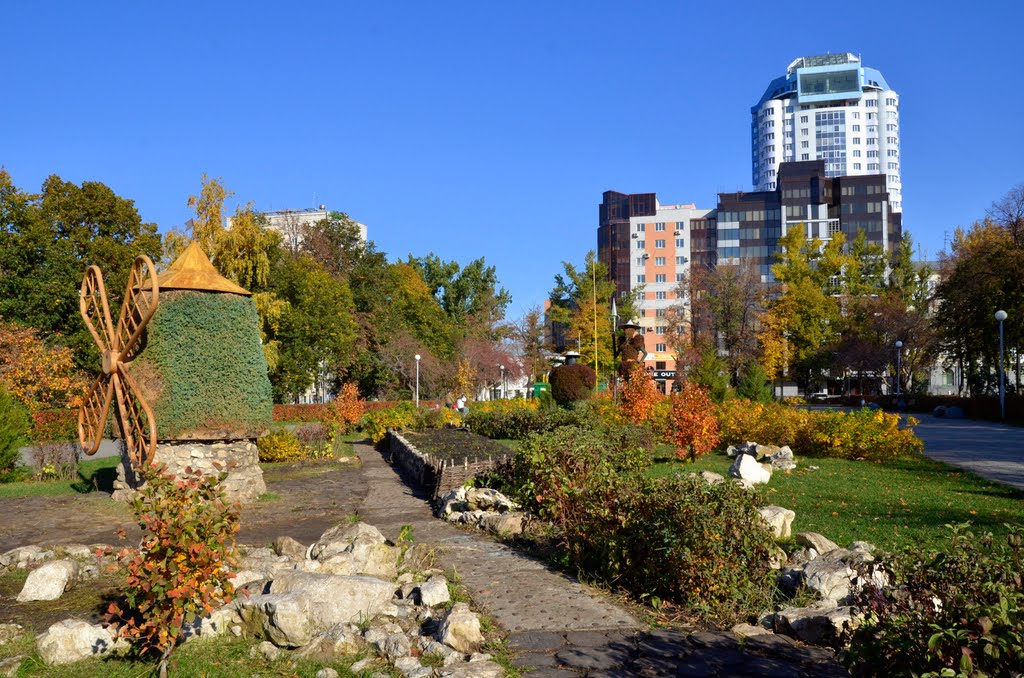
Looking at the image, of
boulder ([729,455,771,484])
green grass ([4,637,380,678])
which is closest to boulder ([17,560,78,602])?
green grass ([4,637,380,678])

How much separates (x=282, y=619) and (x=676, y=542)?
2.86 m

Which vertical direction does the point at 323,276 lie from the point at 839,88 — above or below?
below

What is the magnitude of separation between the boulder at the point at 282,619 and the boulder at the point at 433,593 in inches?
36.6

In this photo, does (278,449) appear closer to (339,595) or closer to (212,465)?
(212,465)

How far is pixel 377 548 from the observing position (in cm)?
733

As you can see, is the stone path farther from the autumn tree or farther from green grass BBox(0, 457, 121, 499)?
the autumn tree

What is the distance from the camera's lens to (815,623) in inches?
203

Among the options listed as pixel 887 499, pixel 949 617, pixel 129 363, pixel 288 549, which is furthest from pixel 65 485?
pixel 949 617

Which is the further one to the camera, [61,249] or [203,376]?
[61,249]

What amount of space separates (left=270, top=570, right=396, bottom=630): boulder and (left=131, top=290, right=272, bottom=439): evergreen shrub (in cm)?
688

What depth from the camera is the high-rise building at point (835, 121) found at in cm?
15000

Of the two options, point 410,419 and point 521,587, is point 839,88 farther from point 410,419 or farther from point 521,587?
point 521,587

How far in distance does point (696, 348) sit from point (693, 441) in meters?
33.7

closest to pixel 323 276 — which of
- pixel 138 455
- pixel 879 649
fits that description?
pixel 138 455
